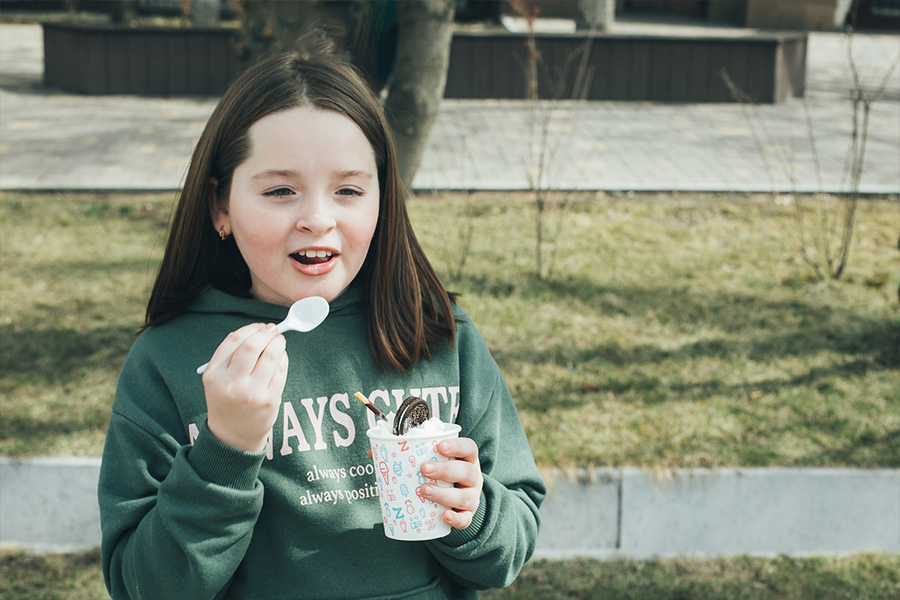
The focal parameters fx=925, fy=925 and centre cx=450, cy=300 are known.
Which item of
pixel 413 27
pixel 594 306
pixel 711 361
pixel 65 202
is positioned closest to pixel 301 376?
pixel 711 361

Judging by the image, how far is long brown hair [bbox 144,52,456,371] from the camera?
1.51 metres

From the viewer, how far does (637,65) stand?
37.5 ft

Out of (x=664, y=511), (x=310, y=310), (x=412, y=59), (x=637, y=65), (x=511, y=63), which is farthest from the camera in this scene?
(x=637, y=65)

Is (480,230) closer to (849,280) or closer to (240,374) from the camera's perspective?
(849,280)

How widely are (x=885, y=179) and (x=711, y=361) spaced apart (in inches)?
157

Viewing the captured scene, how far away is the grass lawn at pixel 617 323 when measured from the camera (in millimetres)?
3670

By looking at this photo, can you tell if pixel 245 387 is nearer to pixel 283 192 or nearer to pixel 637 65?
pixel 283 192

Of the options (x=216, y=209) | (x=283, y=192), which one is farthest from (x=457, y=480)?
(x=216, y=209)

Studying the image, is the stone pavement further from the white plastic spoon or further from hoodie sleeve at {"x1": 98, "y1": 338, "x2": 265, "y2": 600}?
hoodie sleeve at {"x1": 98, "y1": 338, "x2": 265, "y2": 600}

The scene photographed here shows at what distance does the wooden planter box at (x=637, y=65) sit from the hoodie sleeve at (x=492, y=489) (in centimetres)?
994

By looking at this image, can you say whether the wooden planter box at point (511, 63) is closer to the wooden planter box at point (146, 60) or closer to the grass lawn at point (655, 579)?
the wooden planter box at point (146, 60)

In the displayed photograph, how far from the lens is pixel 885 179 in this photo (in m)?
7.32

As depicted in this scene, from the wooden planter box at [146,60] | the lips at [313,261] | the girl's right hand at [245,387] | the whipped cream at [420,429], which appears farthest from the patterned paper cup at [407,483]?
the wooden planter box at [146,60]

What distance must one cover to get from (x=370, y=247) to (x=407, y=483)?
19.6 inches
